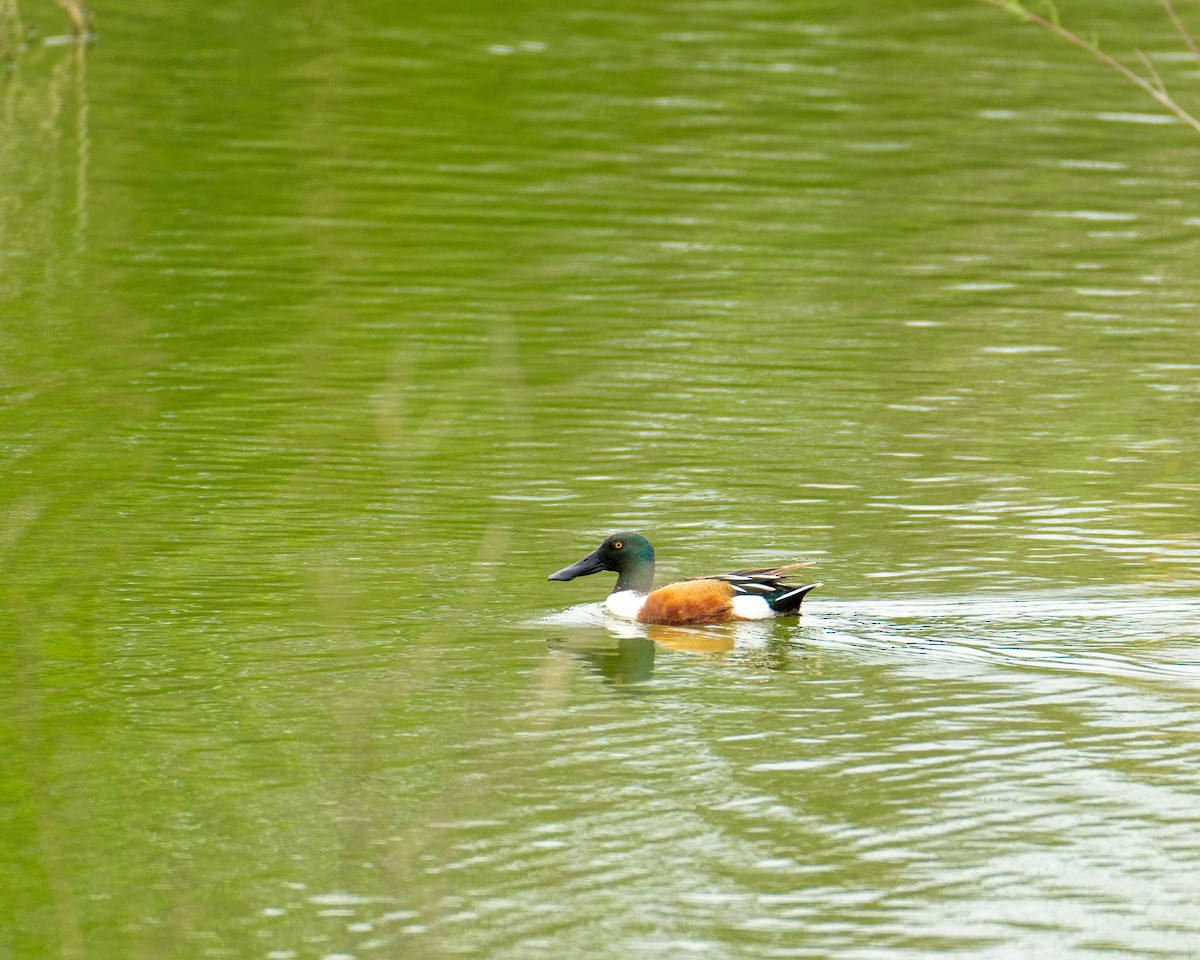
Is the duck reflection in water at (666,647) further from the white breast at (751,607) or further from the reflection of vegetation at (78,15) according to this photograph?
the reflection of vegetation at (78,15)

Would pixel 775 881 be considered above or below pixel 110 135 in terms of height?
below

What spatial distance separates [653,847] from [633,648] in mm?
2817

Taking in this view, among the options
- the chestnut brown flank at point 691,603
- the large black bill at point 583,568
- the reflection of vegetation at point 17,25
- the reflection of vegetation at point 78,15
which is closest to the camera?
the chestnut brown flank at point 691,603

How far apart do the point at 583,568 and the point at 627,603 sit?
32 centimetres

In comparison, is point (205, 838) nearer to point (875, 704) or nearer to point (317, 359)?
point (875, 704)

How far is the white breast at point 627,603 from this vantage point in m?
11.5

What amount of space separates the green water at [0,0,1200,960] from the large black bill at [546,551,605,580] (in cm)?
22

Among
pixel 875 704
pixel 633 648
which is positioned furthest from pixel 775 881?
pixel 633 648

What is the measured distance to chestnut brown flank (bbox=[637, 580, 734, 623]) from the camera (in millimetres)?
11312

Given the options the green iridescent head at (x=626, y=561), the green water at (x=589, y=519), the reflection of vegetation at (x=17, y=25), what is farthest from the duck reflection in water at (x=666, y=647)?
the reflection of vegetation at (x=17, y=25)

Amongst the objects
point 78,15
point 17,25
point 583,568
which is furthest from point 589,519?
point 78,15

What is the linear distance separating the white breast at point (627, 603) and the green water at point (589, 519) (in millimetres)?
215

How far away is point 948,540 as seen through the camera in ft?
41.5

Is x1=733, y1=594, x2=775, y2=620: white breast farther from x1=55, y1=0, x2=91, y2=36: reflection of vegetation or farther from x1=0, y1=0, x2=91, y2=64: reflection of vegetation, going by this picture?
x1=55, y1=0, x2=91, y2=36: reflection of vegetation
